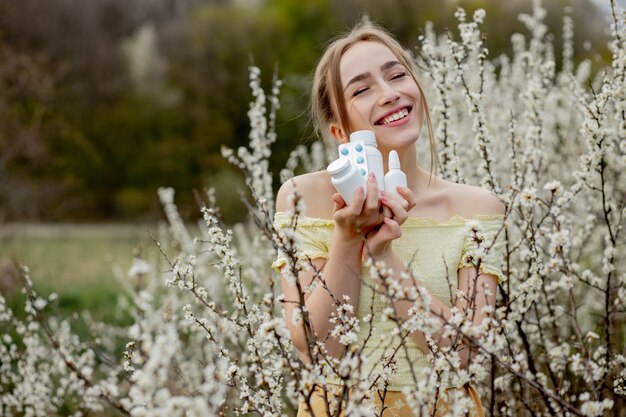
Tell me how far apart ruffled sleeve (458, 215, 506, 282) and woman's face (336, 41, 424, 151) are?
330 mm

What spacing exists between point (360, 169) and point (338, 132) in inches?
21.8

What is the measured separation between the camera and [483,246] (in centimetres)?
161

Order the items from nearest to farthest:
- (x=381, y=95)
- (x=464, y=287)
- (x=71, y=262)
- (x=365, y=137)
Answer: (x=365, y=137)
(x=464, y=287)
(x=381, y=95)
(x=71, y=262)

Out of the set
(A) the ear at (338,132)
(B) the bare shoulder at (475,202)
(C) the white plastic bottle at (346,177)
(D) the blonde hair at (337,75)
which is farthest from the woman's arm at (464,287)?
(A) the ear at (338,132)

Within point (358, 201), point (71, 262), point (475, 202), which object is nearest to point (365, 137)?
point (358, 201)

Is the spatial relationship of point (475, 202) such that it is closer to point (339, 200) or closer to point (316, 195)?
point (316, 195)

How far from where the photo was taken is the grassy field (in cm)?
686

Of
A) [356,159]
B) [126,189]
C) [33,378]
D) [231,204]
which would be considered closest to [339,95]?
[356,159]

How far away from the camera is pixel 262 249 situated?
4.25m

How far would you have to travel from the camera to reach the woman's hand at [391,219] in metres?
1.67

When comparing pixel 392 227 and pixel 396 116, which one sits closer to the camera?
pixel 392 227

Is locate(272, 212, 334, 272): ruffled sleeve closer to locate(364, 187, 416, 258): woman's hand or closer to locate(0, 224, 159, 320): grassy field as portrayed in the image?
locate(364, 187, 416, 258): woman's hand

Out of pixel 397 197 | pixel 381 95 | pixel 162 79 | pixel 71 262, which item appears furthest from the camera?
pixel 162 79

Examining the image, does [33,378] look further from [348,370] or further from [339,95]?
[348,370]
